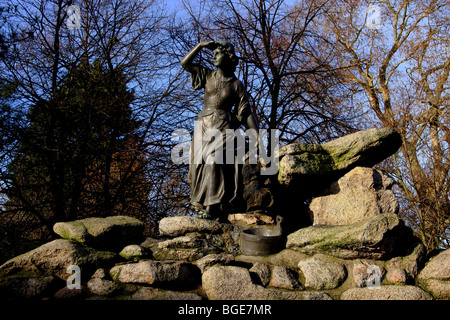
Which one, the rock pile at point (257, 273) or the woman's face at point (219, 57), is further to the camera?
the woman's face at point (219, 57)

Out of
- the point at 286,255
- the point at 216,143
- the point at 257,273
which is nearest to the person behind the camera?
the point at 257,273

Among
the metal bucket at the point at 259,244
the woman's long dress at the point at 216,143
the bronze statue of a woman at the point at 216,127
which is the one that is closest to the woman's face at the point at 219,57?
the bronze statue of a woman at the point at 216,127

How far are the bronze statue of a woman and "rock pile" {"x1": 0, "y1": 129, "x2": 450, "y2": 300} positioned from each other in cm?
28

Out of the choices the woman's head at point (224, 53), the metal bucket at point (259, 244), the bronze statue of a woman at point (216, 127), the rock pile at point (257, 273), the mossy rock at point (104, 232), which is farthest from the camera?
the woman's head at point (224, 53)

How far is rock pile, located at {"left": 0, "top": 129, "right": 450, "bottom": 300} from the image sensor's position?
11.2 ft

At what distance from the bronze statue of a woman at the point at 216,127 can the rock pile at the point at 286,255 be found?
0.28 metres

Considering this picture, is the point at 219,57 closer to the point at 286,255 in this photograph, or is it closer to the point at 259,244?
the point at 259,244

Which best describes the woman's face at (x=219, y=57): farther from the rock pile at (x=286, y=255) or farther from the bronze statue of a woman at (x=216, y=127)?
the rock pile at (x=286, y=255)

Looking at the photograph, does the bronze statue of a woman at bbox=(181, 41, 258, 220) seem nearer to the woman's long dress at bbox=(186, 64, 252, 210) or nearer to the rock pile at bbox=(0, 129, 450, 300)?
the woman's long dress at bbox=(186, 64, 252, 210)

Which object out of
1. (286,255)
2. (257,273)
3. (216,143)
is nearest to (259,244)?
(286,255)

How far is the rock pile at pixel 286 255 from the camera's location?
341 cm

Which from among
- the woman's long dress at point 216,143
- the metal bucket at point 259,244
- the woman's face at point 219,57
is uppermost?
the woman's face at point 219,57

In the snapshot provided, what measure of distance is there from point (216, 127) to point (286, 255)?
1.83m

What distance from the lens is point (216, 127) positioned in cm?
498
